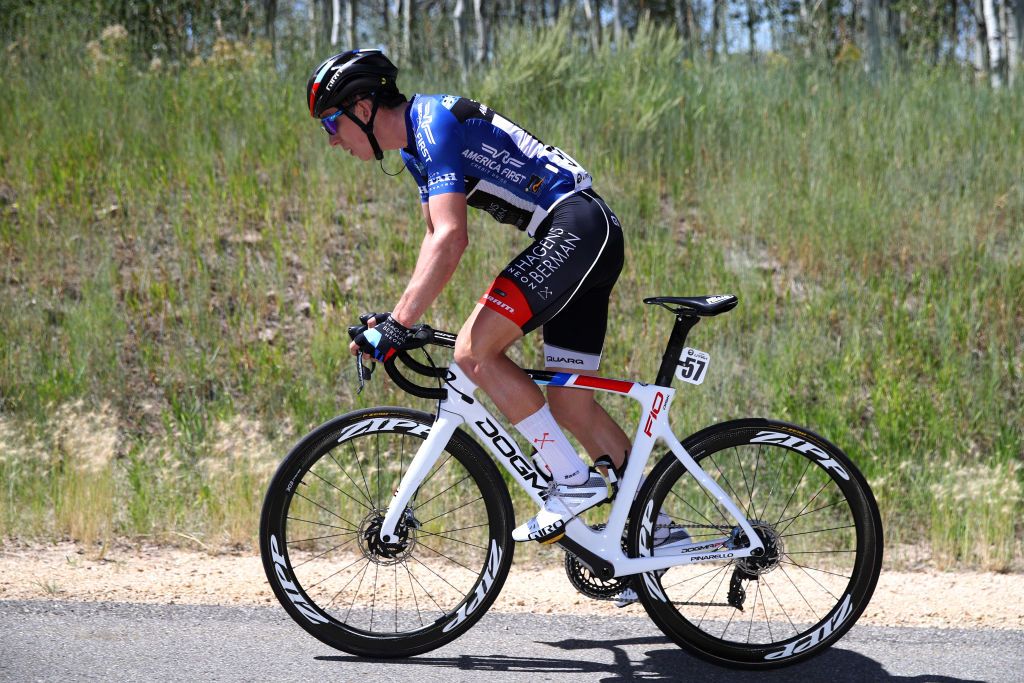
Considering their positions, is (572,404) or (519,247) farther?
(519,247)

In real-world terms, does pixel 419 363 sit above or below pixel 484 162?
below

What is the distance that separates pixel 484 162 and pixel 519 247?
4065 millimetres

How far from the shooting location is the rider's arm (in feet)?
10.4

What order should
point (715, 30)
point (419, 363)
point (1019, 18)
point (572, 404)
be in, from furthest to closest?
point (1019, 18), point (715, 30), point (572, 404), point (419, 363)

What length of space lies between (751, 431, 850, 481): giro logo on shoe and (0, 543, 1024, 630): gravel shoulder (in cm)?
97

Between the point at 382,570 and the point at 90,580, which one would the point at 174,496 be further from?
the point at 382,570

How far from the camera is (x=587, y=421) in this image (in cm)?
366

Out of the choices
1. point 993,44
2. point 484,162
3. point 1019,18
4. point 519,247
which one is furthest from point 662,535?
point 1019,18

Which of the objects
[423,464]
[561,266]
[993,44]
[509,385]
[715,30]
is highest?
[715,30]

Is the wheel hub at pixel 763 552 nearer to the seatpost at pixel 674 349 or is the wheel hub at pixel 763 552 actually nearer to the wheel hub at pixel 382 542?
the seatpost at pixel 674 349

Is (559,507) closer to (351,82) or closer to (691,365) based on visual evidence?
(691,365)

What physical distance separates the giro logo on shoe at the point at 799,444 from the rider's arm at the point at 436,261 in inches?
52.7

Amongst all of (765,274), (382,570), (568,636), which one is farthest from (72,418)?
(765,274)

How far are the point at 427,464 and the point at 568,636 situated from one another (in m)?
0.98
